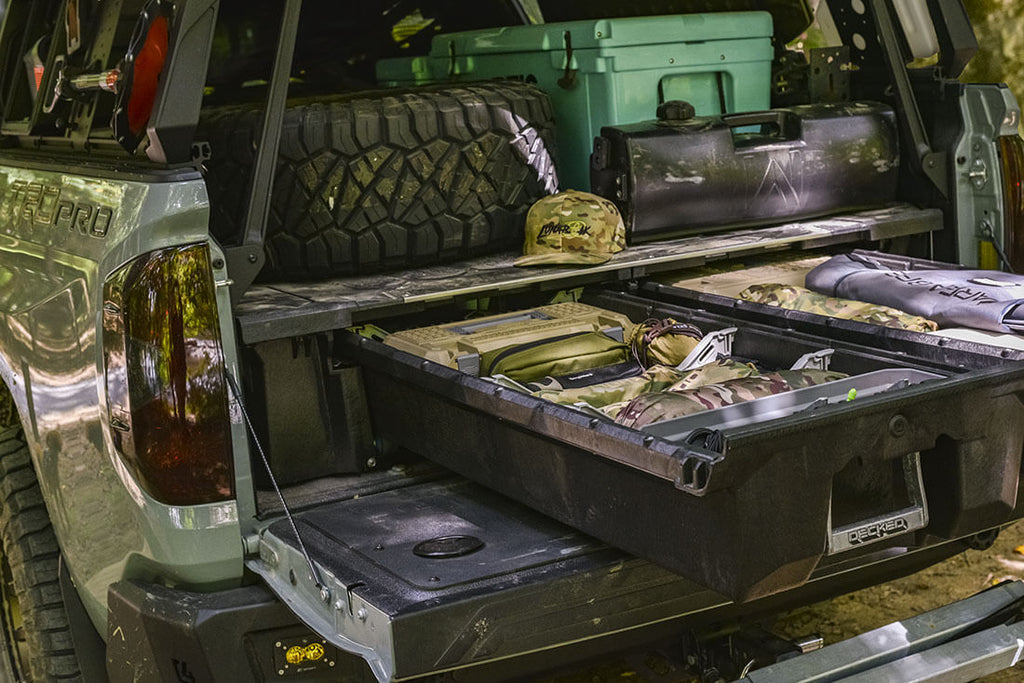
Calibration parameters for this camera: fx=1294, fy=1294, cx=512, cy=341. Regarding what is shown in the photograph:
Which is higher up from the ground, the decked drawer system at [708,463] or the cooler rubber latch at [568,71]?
the cooler rubber latch at [568,71]

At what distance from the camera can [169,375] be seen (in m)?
2.42

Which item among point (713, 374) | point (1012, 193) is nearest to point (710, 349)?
point (713, 374)

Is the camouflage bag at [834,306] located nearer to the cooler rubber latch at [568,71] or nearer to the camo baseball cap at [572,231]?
the camo baseball cap at [572,231]

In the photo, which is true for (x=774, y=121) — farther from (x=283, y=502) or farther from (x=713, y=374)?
(x=283, y=502)

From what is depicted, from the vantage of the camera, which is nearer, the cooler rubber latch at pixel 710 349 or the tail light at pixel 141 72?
the tail light at pixel 141 72

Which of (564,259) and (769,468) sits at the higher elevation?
(564,259)

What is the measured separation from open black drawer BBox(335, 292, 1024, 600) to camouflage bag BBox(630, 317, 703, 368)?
470 millimetres

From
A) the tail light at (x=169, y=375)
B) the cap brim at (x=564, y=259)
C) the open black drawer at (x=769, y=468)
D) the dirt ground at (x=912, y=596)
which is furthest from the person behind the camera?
the dirt ground at (x=912, y=596)

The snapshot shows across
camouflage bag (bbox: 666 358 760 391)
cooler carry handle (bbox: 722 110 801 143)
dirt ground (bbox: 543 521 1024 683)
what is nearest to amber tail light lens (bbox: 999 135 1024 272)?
cooler carry handle (bbox: 722 110 801 143)

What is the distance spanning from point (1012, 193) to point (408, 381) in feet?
6.43

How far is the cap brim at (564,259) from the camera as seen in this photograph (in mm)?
3172

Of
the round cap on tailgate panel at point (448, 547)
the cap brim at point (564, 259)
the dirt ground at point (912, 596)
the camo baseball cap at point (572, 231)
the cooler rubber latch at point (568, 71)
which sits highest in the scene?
the cooler rubber latch at point (568, 71)

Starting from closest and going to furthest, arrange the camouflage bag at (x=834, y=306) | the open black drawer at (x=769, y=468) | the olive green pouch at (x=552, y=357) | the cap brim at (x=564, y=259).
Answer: the open black drawer at (x=769, y=468) < the olive green pouch at (x=552, y=357) < the camouflage bag at (x=834, y=306) < the cap brim at (x=564, y=259)

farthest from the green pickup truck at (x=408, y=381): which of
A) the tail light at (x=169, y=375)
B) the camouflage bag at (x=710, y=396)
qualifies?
the camouflage bag at (x=710, y=396)
